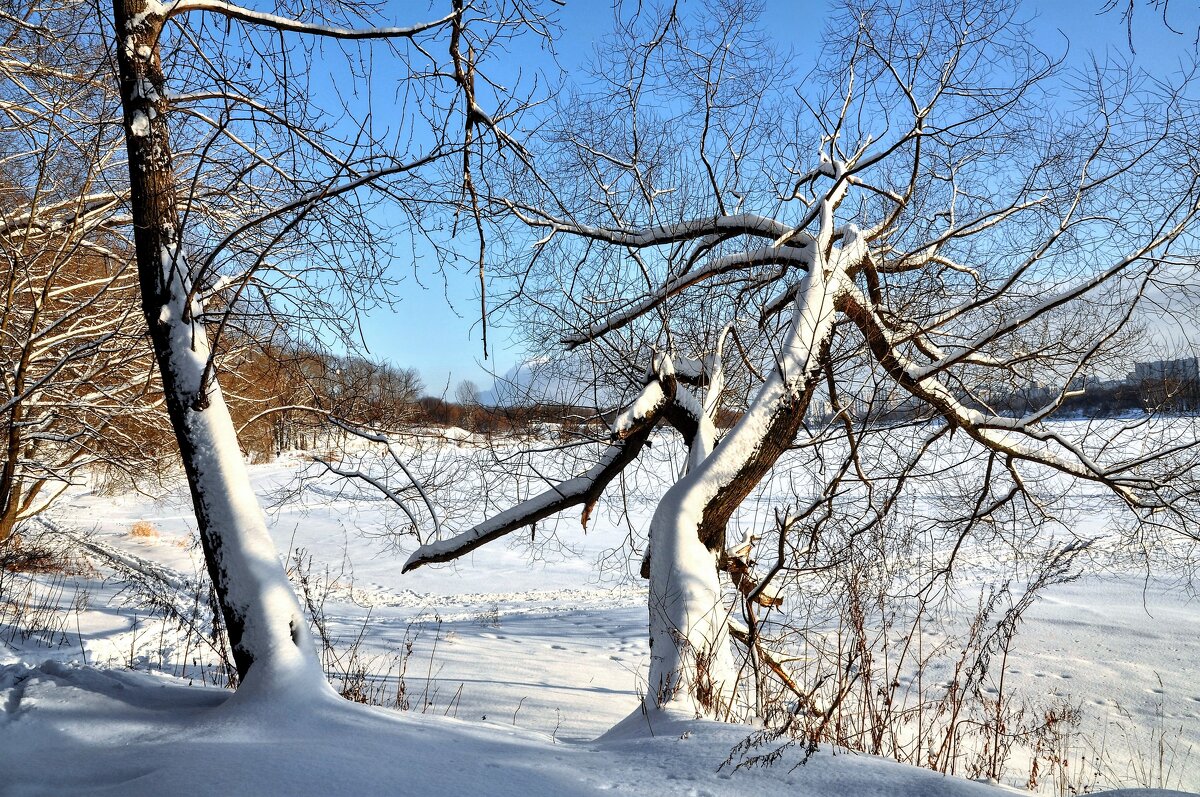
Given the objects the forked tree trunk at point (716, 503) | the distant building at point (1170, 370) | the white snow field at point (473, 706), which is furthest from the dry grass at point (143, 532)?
the distant building at point (1170, 370)

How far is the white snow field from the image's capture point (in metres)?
2.13

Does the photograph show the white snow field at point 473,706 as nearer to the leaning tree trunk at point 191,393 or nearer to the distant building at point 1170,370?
the leaning tree trunk at point 191,393

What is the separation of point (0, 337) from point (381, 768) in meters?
7.05

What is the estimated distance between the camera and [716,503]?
14.5 ft

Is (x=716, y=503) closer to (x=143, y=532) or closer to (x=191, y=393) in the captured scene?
(x=191, y=393)

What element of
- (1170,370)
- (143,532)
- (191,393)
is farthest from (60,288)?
(143,532)

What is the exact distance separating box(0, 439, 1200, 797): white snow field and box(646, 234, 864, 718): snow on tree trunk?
0.63 metres

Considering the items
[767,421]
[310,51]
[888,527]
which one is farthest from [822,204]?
[310,51]

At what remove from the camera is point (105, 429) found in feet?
26.2

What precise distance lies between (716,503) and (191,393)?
2.92 m

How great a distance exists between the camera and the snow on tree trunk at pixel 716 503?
3982mm

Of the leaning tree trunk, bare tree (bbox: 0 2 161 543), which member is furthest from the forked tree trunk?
bare tree (bbox: 0 2 161 543)

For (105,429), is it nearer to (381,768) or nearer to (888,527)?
(381,768)

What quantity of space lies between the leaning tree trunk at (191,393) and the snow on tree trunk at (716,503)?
6.31ft
